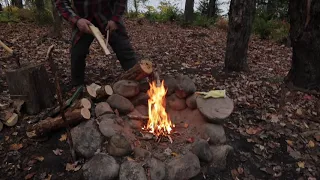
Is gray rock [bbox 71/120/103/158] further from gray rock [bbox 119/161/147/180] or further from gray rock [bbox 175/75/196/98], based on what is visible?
gray rock [bbox 175/75/196/98]

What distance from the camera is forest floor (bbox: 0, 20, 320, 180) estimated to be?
3.46 metres

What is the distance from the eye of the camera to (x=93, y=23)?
4574 millimetres

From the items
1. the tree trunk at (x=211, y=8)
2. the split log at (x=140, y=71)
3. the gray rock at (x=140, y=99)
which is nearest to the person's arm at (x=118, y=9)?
the split log at (x=140, y=71)

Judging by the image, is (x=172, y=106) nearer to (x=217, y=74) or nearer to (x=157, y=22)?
(x=217, y=74)

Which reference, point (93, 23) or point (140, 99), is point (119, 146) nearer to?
point (140, 99)

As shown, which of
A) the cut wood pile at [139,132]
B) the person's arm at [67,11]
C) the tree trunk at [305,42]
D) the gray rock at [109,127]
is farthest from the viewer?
the tree trunk at [305,42]

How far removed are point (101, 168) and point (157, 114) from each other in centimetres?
102

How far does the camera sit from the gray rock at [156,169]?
3.01 meters

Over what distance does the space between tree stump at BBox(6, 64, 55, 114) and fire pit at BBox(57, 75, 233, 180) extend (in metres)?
0.91

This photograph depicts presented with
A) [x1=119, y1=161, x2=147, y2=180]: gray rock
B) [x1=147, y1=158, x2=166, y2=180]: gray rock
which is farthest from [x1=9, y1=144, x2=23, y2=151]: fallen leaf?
[x1=147, y1=158, x2=166, y2=180]: gray rock

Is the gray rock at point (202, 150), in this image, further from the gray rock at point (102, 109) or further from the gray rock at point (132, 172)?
the gray rock at point (102, 109)

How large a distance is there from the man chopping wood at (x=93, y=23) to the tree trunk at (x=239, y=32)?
86.9 inches

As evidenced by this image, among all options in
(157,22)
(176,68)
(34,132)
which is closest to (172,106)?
(34,132)

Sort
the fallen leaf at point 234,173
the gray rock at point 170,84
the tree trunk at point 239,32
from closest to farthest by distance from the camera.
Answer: the fallen leaf at point 234,173
the gray rock at point 170,84
the tree trunk at point 239,32
